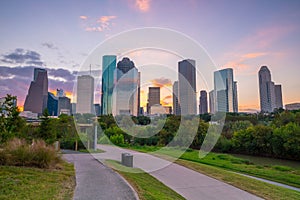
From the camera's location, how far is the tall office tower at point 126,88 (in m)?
7.82

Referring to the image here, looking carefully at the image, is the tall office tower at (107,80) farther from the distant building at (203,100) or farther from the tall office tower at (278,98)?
the tall office tower at (278,98)

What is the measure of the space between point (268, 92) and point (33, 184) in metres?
89.6

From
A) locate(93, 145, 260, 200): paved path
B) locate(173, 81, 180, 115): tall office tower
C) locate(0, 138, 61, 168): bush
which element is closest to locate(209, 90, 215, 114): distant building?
locate(173, 81, 180, 115): tall office tower

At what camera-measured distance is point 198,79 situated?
838 cm

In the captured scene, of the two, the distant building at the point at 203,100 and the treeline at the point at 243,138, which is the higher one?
the distant building at the point at 203,100

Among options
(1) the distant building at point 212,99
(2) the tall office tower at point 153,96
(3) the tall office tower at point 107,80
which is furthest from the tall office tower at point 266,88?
(3) the tall office tower at point 107,80

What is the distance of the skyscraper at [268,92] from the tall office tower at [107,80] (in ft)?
269

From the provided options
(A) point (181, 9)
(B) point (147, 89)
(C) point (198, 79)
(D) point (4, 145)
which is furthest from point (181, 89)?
(D) point (4, 145)

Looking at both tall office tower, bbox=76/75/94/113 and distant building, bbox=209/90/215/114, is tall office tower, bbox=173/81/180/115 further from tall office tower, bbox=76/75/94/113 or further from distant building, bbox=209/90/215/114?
tall office tower, bbox=76/75/94/113

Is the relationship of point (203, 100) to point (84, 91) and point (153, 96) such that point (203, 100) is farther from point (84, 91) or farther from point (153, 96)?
point (84, 91)

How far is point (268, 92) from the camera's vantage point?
81812 mm

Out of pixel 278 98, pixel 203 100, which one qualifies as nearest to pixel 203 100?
pixel 203 100

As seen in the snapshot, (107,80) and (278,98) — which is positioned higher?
(278,98)

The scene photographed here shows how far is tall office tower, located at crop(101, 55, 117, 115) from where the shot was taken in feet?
24.2
